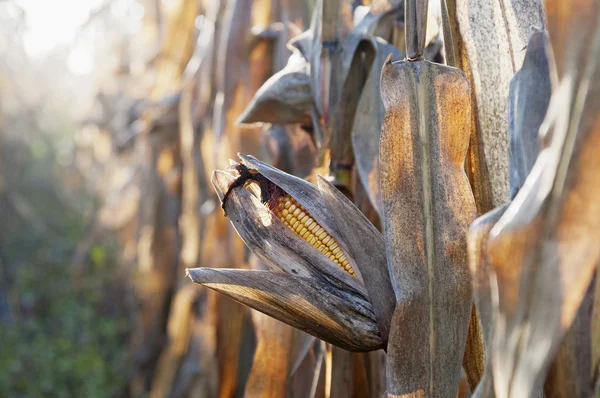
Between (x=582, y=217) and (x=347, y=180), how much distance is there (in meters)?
0.38

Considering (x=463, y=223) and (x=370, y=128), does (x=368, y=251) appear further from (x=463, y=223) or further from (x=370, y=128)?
(x=370, y=128)

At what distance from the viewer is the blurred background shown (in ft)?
3.92

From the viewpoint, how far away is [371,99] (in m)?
0.64

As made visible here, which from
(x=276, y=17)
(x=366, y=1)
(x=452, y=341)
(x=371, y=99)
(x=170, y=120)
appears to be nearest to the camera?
(x=452, y=341)

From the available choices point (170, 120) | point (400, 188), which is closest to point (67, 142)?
point (170, 120)

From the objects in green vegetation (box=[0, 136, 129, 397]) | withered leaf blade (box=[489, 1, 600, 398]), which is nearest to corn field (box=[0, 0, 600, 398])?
withered leaf blade (box=[489, 1, 600, 398])

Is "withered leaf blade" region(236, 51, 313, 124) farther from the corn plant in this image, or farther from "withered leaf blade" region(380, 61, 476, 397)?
"withered leaf blade" region(380, 61, 476, 397)

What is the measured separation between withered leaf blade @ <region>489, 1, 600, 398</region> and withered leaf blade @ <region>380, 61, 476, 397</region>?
0.09 meters

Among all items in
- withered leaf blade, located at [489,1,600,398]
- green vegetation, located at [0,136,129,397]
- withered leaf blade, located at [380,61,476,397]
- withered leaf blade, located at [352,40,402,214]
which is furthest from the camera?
green vegetation, located at [0,136,129,397]

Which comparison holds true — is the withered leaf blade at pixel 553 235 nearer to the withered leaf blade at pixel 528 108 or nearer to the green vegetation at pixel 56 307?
the withered leaf blade at pixel 528 108

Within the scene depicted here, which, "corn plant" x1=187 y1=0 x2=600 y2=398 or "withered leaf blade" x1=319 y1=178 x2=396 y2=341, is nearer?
"corn plant" x1=187 y1=0 x2=600 y2=398

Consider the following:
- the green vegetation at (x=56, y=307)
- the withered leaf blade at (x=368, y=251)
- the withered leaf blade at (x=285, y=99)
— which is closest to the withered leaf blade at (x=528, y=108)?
the withered leaf blade at (x=368, y=251)

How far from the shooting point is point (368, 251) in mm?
473

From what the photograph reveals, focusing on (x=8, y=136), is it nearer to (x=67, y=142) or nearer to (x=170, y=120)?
(x=67, y=142)
